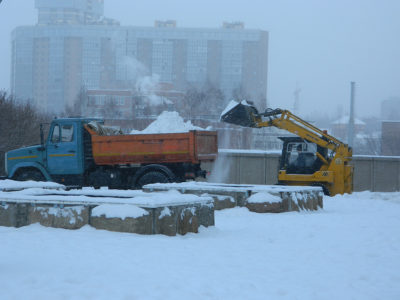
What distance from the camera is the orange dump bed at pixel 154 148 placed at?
19078 mm

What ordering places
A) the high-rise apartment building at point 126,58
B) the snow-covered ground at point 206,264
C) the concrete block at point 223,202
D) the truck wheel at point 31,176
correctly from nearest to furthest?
the snow-covered ground at point 206,264 → the concrete block at point 223,202 → the truck wheel at point 31,176 → the high-rise apartment building at point 126,58

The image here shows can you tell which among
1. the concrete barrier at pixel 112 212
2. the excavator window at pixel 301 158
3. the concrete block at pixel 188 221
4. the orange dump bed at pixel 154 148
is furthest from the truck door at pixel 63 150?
the concrete block at pixel 188 221

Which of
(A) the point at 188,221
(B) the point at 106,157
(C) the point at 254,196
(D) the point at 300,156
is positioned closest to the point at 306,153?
(D) the point at 300,156

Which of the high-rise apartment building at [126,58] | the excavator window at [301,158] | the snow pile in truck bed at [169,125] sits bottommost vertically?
the excavator window at [301,158]

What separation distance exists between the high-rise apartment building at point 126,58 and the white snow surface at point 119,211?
138m

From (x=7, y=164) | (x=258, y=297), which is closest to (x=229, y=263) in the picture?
(x=258, y=297)

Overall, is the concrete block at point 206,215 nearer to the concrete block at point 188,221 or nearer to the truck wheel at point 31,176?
the concrete block at point 188,221

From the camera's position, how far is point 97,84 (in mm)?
150500

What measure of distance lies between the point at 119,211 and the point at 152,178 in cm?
913

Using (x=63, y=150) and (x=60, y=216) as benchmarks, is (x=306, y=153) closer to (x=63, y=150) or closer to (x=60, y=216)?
(x=63, y=150)

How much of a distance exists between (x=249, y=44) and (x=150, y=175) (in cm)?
13887

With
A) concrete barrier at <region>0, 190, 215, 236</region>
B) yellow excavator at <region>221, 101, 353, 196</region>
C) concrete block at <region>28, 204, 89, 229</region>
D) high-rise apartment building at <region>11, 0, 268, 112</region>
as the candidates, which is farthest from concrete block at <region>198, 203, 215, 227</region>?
high-rise apartment building at <region>11, 0, 268, 112</region>

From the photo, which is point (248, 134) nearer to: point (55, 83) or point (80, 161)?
point (80, 161)

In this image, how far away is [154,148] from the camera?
63.6ft
